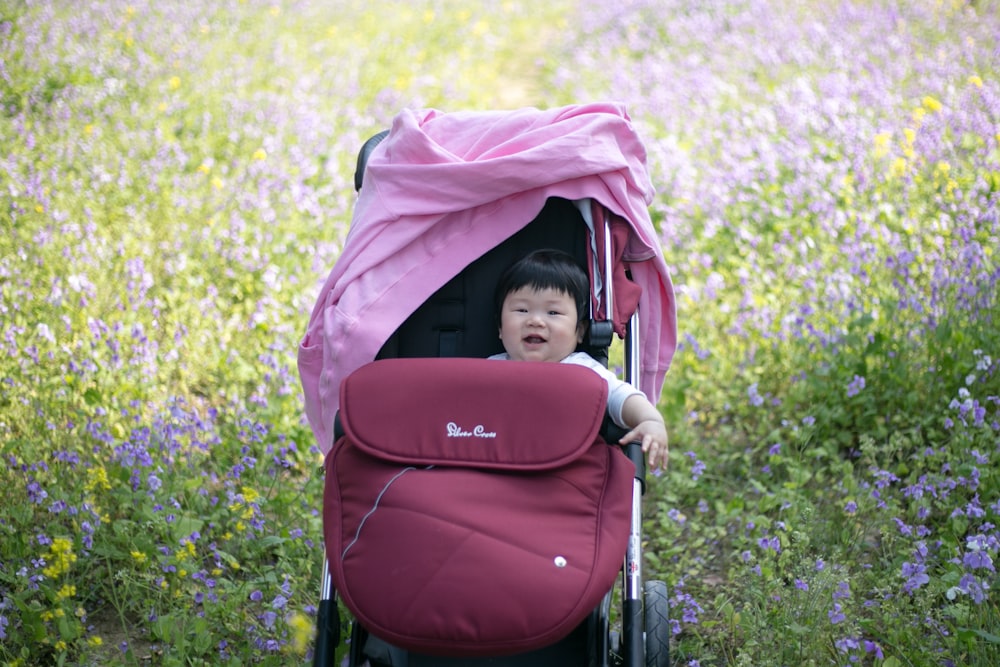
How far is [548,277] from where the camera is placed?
9.98ft

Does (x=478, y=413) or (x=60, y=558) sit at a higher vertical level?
(x=478, y=413)

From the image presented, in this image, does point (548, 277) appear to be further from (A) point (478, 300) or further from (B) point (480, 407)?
(B) point (480, 407)

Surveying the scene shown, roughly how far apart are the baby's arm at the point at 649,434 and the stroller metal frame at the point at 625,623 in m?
0.04

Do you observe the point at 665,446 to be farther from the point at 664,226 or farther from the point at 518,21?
the point at 518,21

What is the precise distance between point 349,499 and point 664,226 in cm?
383

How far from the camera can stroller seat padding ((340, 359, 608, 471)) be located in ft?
8.14

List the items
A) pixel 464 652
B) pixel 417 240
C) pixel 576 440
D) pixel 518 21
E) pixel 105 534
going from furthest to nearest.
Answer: pixel 518 21
pixel 105 534
pixel 417 240
pixel 576 440
pixel 464 652

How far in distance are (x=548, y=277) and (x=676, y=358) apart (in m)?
2.04

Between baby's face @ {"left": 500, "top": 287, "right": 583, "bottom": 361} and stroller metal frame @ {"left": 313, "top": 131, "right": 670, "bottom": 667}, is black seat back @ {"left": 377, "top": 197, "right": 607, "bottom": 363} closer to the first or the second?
baby's face @ {"left": 500, "top": 287, "right": 583, "bottom": 361}

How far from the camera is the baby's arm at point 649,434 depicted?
8.62 feet

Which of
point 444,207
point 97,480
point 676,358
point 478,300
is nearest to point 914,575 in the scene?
point 478,300

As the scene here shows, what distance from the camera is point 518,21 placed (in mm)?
14367

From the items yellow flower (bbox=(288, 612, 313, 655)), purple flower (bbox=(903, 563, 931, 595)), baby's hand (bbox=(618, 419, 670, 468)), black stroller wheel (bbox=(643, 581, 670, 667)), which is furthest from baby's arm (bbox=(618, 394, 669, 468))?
yellow flower (bbox=(288, 612, 313, 655))

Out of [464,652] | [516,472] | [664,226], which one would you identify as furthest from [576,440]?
[664,226]
